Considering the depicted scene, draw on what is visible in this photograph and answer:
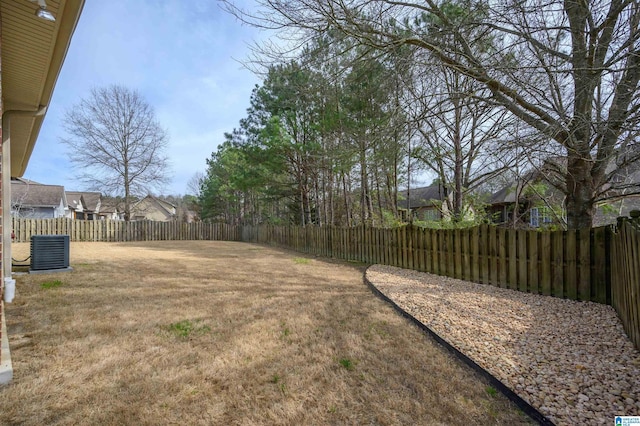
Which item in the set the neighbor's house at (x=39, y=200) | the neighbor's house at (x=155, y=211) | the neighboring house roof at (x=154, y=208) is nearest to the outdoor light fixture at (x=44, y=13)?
the neighbor's house at (x=39, y=200)

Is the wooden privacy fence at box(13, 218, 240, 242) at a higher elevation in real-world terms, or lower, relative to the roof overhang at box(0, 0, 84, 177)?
lower

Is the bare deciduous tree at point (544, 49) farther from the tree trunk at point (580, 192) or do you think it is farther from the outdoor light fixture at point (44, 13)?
the outdoor light fixture at point (44, 13)

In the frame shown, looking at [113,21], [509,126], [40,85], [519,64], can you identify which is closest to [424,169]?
[509,126]

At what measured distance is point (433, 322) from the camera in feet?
11.3

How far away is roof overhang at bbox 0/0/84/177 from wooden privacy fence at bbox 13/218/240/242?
52.5 feet

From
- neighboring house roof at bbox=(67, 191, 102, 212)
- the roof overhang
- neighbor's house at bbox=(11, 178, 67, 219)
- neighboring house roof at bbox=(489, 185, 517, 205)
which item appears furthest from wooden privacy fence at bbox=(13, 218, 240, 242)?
neighboring house roof at bbox=(489, 185, 517, 205)

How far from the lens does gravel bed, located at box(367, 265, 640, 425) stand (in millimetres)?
1952

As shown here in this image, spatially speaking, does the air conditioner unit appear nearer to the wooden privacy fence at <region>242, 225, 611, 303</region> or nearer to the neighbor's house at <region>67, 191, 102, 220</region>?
the wooden privacy fence at <region>242, 225, 611, 303</region>

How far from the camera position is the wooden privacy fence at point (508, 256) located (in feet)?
13.4

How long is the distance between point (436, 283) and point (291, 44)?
4.98 metres

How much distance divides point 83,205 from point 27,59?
38876 millimetres

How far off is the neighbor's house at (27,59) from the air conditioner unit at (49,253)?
1.77 metres

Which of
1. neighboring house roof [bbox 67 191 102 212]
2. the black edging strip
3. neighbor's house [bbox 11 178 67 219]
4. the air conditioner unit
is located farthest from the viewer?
neighboring house roof [bbox 67 191 102 212]

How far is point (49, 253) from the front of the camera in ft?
21.6
